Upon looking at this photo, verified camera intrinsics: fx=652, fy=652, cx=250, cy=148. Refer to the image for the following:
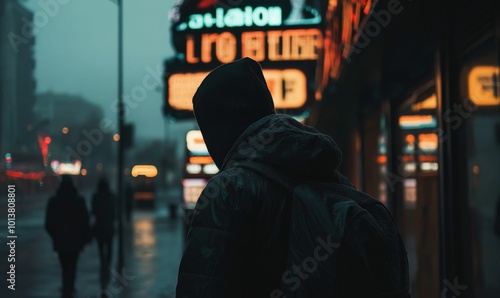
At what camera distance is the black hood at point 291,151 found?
5.97ft

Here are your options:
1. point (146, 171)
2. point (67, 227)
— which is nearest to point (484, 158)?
point (67, 227)

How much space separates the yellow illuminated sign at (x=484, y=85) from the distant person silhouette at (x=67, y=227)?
585 cm

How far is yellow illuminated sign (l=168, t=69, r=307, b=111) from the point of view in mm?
16062

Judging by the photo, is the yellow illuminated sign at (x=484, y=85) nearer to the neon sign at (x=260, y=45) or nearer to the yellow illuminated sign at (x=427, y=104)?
the yellow illuminated sign at (x=427, y=104)

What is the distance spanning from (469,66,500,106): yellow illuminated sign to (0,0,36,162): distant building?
1388cm

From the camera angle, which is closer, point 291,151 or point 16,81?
point 291,151

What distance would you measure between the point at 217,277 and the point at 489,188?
4.52 metres

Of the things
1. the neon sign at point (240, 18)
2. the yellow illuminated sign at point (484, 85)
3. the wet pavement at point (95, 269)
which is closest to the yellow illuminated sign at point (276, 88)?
the neon sign at point (240, 18)

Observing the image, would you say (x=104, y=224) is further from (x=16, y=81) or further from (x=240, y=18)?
(x=16, y=81)

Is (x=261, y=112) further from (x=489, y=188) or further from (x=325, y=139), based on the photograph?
(x=489, y=188)

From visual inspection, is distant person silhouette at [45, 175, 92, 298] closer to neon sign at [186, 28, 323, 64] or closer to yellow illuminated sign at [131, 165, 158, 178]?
neon sign at [186, 28, 323, 64]

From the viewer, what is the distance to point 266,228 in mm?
1771

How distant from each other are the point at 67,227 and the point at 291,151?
317 inches

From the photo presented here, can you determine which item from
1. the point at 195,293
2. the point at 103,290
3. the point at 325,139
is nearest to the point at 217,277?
the point at 195,293
